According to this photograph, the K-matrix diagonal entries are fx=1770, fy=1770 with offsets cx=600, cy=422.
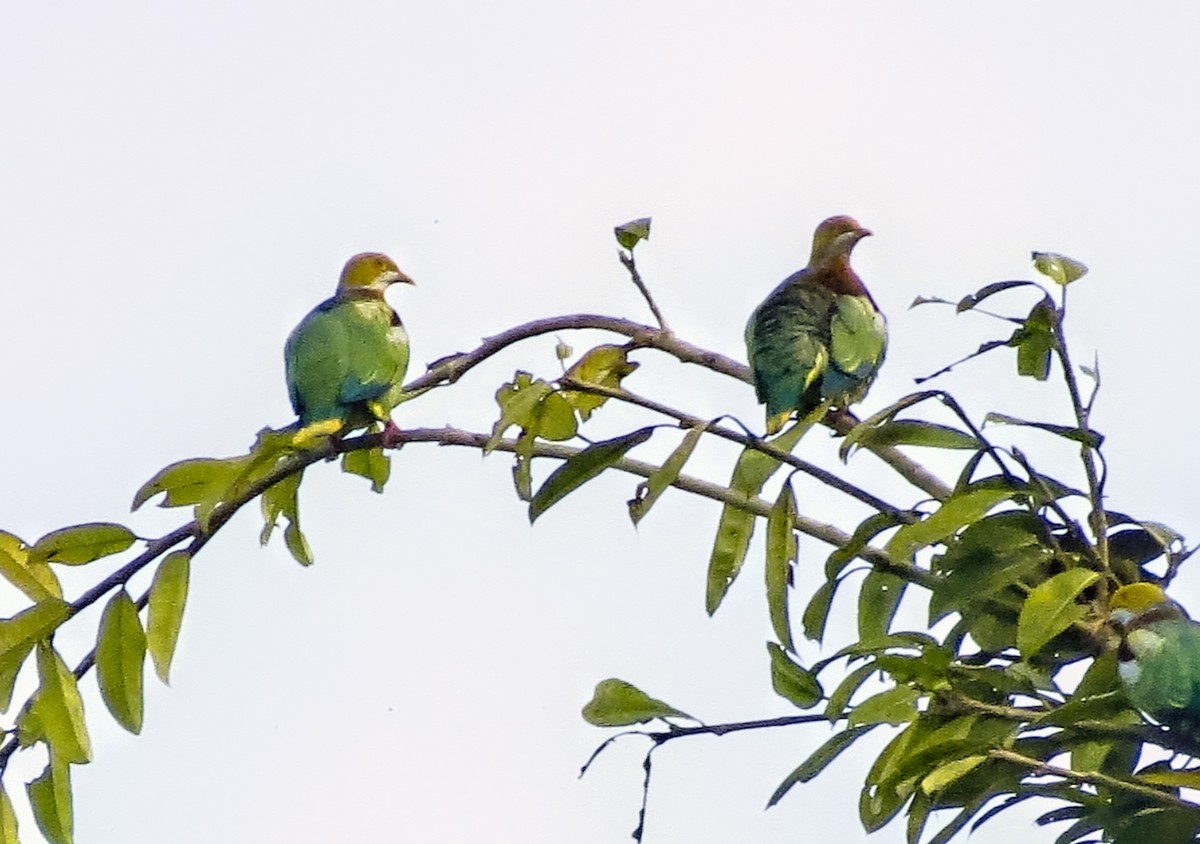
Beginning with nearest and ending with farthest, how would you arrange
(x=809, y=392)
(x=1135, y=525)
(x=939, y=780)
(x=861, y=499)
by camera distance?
(x=939, y=780) → (x=861, y=499) → (x=1135, y=525) → (x=809, y=392)

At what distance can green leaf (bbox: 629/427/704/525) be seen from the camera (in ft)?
8.03

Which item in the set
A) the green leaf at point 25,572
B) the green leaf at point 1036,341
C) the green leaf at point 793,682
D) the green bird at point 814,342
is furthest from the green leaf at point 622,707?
the green bird at point 814,342

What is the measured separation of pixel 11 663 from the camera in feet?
8.49

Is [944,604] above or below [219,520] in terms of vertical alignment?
below

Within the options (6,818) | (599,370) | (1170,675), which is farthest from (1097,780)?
(6,818)

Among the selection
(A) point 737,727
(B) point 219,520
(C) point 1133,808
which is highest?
(B) point 219,520

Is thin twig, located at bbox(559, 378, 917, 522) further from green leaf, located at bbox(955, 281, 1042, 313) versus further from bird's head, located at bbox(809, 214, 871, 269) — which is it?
bird's head, located at bbox(809, 214, 871, 269)

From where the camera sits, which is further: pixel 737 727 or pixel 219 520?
pixel 219 520

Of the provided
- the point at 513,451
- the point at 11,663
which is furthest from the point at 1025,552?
the point at 11,663

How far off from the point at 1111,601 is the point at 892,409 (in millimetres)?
404

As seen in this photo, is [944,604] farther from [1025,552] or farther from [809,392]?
[809,392]

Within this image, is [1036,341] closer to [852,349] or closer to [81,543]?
[81,543]

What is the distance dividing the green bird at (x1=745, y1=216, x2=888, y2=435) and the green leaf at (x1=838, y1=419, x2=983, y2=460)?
3.33 ft

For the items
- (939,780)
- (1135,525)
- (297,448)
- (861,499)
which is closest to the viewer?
(939,780)
